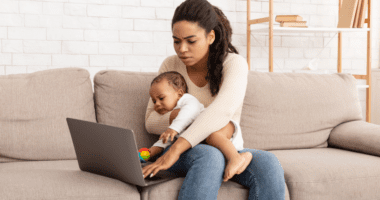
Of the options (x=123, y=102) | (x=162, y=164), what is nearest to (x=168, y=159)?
(x=162, y=164)

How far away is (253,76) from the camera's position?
2012mm

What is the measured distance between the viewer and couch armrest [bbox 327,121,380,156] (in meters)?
1.77

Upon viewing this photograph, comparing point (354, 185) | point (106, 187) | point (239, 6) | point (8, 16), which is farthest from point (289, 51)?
point (106, 187)

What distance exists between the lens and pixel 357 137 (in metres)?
1.85

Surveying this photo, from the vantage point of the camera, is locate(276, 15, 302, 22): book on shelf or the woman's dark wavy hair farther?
locate(276, 15, 302, 22): book on shelf

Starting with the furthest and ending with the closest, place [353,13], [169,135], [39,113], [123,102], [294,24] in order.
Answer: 1. [353,13]
2. [294,24]
3. [123,102]
4. [39,113]
5. [169,135]

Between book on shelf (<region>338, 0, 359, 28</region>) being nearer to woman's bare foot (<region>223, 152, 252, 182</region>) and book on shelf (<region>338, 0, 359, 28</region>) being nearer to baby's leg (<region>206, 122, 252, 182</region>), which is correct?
baby's leg (<region>206, 122, 252, 182</region>)

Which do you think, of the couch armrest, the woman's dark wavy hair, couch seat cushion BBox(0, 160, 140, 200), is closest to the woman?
the woman's dark wavy hair

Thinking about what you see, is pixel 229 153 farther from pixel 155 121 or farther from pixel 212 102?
pixel 155 121

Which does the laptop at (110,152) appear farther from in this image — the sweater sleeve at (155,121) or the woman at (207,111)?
the sweater sleeve at (155,121)

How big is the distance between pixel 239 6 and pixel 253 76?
128 cm

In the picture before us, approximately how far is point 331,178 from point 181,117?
629 millimetres

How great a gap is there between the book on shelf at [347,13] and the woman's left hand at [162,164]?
2.33m

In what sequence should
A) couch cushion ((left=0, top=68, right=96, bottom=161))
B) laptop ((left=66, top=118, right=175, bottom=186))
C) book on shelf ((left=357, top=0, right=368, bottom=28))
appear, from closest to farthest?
laptop ((left=66, top=118, right=175, bottom=186))
couch cushion ((left=0, top=68, right=96, bottom=161))
book on shelf ((left=357, top=0, right=368, bottom=28))
